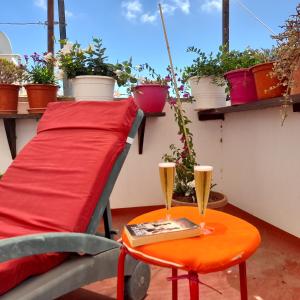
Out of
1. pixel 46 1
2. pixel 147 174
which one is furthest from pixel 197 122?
pixel 46 1

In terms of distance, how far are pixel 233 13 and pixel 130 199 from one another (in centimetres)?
221

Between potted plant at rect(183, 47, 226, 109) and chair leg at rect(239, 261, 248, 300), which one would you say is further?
potted plant at rect(183, 47, 226, 109)

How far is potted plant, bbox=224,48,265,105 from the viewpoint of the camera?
2025 mm

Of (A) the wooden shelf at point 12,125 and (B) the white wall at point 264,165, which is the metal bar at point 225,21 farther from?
(A) the wooden shelf at point 12,125

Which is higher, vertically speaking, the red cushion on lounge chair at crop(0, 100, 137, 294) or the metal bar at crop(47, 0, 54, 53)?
the metal bar at crop(47, 0, 54, 53)

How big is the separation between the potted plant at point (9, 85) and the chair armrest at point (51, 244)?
1.61 m

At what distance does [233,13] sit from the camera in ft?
10.2

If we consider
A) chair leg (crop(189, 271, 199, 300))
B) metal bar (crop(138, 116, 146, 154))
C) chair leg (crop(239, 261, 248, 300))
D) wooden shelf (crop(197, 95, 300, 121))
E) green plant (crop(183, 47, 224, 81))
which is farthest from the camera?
metal bar (crop(138, 116, 146, 154))

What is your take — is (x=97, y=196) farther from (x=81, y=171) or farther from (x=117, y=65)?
(x=117, y=65)

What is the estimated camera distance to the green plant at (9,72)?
2238 mm

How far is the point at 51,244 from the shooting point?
0.90m

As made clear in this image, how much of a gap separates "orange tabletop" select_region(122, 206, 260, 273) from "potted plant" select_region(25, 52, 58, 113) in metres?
1.71

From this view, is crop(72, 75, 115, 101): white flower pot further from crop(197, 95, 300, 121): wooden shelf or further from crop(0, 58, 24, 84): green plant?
crop(197, 95, 300, 121): wooden shelf

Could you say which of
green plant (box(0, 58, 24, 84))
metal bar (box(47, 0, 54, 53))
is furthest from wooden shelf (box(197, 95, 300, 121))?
metal bar (box(47, 0, 54, 53))
